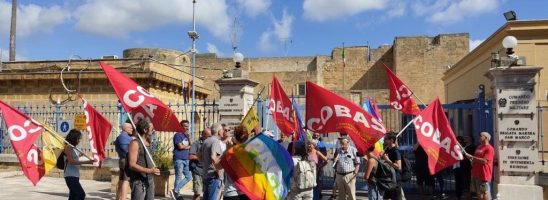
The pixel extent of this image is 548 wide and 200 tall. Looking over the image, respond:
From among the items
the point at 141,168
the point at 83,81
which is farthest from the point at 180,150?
the point at 83,81

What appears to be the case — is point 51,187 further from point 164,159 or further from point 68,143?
point 68,143

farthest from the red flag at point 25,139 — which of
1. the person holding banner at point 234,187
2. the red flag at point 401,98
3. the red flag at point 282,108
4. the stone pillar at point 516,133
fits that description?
the stone pillar at point 516,133

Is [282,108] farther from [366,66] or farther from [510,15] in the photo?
[366,66]

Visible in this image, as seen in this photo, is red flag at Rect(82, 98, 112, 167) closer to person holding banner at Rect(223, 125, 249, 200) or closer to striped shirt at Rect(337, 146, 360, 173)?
person holding banner at Rect(223, 125, 249, 200)

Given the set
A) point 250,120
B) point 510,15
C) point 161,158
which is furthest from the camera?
point 510,15

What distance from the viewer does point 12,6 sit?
3069cm

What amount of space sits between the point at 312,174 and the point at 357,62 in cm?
3925

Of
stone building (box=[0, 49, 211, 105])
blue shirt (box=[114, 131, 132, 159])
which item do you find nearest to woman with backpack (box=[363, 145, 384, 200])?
blue shirt (box=[114, 131, 132, 159])

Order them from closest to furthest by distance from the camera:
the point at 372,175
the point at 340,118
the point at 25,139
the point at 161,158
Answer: the point at 25,139 < the point at 340,118 < the point at 372,175 < the point at 161,158

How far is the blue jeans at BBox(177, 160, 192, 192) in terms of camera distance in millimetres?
10109

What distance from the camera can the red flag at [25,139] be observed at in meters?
7.43

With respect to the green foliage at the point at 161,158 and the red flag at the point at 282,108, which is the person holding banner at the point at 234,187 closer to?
the red flag at the point at 282,108

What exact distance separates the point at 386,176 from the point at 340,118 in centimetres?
127

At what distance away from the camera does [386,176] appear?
8.16 meters
